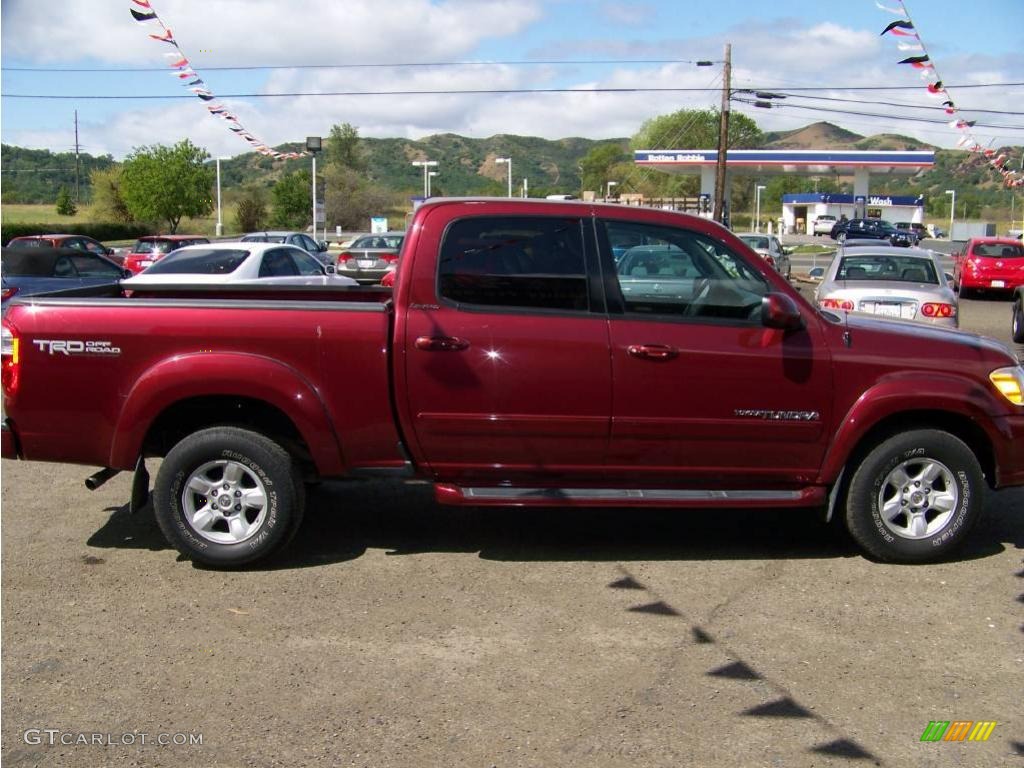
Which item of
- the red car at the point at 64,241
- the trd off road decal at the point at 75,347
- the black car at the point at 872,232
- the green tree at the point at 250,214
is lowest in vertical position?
the trd off road decal at the point at 75,347

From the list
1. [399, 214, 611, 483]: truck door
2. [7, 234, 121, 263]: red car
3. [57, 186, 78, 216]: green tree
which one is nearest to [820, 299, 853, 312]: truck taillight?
[399, 214, 611, 483]: truck door

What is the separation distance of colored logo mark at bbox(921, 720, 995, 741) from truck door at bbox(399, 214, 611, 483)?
2208mm

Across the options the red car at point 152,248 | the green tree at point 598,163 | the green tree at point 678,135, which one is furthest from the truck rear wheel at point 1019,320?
the green tree at point 598,163

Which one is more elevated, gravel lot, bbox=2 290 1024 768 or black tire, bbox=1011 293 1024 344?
black tire, bbox=1011 293 1024 344

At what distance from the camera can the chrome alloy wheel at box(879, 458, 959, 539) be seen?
5887 millimetres

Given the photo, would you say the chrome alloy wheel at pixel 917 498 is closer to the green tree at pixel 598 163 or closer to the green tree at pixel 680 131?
the green tree at pixel 680 131

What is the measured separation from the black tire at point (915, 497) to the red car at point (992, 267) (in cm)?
2246

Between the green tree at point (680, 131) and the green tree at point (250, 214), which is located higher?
the green tree at point (680, 131)

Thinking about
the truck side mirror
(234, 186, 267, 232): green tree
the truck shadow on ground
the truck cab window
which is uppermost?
(234, 186, 267, 232): green tree

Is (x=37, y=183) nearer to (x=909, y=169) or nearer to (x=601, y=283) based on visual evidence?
(x=909, y=169)

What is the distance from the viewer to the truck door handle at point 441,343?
5566 mm

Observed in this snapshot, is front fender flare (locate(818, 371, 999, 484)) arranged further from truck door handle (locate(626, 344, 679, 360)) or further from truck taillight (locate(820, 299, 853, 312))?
truck taillight (locate(820, 299, 853, 312))

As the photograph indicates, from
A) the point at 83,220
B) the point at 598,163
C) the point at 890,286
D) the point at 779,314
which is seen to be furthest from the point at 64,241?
the point at 598,163

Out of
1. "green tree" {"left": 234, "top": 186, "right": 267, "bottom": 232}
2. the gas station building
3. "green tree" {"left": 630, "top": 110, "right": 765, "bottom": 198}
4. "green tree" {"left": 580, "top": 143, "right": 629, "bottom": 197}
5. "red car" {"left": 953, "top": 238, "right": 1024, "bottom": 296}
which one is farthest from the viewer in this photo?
"green tree" {"left": 580, "top": 143, "right": 629, "bottom": 197}
